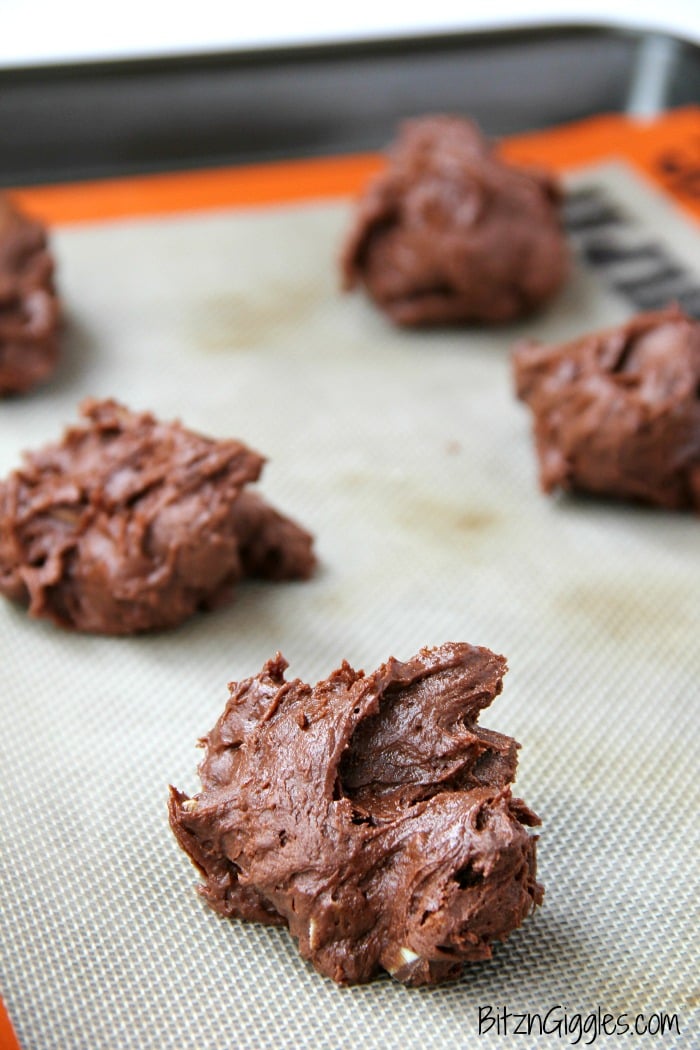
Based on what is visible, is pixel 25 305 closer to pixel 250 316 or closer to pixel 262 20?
pixel 250 316

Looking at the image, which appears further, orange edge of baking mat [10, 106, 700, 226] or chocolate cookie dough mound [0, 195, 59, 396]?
orange edge of baking mat [10, 106, 700, 226]

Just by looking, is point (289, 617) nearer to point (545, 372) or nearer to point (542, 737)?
point (542, 737)

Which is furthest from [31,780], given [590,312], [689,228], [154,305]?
[689,228]
